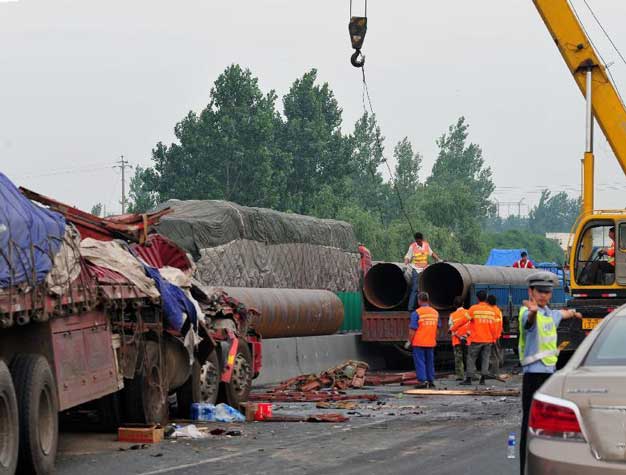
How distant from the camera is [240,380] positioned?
18.6m

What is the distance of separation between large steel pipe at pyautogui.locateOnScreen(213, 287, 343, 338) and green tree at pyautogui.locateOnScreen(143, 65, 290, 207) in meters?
43.4

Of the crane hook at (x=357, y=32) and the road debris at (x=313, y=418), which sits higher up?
the crane hook at (x=357, y=32)

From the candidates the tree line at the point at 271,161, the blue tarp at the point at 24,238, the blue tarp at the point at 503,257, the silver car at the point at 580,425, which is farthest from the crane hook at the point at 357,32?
the tree line at the point at 271,161

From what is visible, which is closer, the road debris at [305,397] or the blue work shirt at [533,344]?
the blue work shirt at [533,344]

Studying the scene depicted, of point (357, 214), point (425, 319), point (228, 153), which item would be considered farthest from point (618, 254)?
point (357, 214)

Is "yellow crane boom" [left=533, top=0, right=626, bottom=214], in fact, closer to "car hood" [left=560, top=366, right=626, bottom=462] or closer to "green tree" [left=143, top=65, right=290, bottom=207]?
"car hood" [left=560, top=366, right=626, bottom=462]

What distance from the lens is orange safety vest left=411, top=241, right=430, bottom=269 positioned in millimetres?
30344

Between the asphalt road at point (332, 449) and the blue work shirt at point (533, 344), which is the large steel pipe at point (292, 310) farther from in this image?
the blue work shirt at point (533, 344)

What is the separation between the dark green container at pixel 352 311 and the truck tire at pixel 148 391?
598 inches

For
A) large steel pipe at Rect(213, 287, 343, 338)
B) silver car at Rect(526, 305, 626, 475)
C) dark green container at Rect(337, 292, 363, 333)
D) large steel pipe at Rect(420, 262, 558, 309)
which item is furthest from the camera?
dark green container at Rect(337, 292, 363, 333)

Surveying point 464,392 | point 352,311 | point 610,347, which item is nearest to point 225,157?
point 352,311

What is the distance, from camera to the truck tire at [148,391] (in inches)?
590

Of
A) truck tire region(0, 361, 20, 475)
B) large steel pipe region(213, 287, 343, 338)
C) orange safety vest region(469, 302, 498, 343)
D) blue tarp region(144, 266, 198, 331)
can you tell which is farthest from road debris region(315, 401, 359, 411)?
truck tire region(0, 361, 20, 475)

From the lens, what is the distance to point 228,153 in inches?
2847
